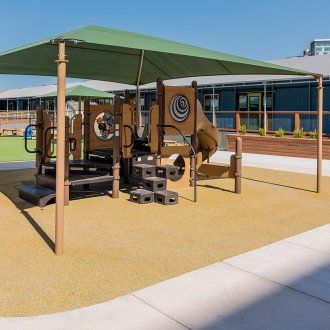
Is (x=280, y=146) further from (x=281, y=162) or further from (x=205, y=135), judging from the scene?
(x=205, y=135)

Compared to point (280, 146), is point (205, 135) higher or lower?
higher

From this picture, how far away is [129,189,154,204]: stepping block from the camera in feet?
27.8

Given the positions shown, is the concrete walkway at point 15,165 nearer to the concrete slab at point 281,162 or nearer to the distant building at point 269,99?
the concrete slab at point 281,162

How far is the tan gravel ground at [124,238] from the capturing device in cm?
424

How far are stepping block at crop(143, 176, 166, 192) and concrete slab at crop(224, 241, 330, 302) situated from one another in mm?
3558

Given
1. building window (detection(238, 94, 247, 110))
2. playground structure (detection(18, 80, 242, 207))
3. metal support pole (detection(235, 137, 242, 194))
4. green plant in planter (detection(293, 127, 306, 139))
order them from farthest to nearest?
building window (detection(238, 94, 247, 110)) < green plant in planter (detection(293, 127, 306, 139)) < metal support pole (detection(235, 137, 242, 194)) < playground structure (detection(18, 80, 242, 207))

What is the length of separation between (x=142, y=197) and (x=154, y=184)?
50 centimetres

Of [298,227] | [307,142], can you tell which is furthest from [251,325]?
[307,142]

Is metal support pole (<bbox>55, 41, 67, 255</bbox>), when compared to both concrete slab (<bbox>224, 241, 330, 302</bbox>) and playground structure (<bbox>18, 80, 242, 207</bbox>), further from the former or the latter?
playground structure (<bbox>18, 80, 242, 207</bbox>)

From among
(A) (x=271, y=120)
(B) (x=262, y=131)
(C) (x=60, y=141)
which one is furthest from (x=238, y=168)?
(A) (x=271, y=120)

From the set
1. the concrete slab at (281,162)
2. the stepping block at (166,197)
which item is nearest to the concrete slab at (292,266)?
the stepping block at (166,197)

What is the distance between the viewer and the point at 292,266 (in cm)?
491

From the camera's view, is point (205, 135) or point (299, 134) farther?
point (299, 134)

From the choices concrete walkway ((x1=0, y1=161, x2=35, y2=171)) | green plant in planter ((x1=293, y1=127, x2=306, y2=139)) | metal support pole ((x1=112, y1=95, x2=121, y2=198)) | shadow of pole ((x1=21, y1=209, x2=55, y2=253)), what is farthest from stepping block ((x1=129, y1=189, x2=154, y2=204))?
green plant in planter ((x1=293, y1=127, x2=306, y2=139))
